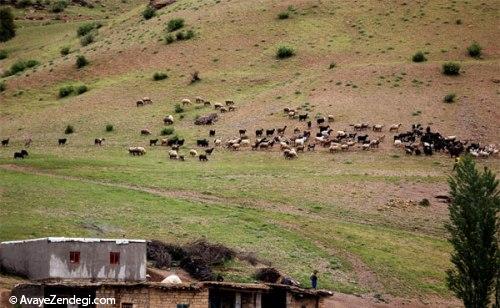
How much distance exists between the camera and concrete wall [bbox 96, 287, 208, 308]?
46125 millimetres

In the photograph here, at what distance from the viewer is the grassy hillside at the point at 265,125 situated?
64562 mm

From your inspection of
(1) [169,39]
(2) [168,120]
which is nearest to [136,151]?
(2) [168,120]

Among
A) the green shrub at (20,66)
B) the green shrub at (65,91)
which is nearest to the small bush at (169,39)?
the green shrub at (65,91)

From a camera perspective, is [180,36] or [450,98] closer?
[450,98]

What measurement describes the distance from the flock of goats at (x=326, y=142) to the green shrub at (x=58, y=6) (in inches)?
3228

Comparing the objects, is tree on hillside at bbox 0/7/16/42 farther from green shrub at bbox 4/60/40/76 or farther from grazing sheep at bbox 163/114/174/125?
grazing sheep at bbox 163/114/174/125

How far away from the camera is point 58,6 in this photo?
17388cm

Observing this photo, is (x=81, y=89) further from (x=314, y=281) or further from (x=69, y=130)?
(x=314, y=281)

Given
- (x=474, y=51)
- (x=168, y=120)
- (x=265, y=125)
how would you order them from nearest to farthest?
1. (x=265, y=125)
2. (x=168, y=120)
3. (x=474, y=51)

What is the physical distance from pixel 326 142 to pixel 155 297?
43317 millimetres

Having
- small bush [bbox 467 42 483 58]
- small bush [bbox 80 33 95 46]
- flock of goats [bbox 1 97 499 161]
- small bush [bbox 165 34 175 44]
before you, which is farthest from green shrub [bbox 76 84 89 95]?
small bush [bbox 467 42 483 58]

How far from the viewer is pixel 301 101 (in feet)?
328

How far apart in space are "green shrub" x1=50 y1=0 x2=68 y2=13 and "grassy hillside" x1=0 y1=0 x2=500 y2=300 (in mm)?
18369

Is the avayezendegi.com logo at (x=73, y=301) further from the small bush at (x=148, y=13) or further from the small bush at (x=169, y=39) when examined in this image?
the small bush at (x=148, y=13)
